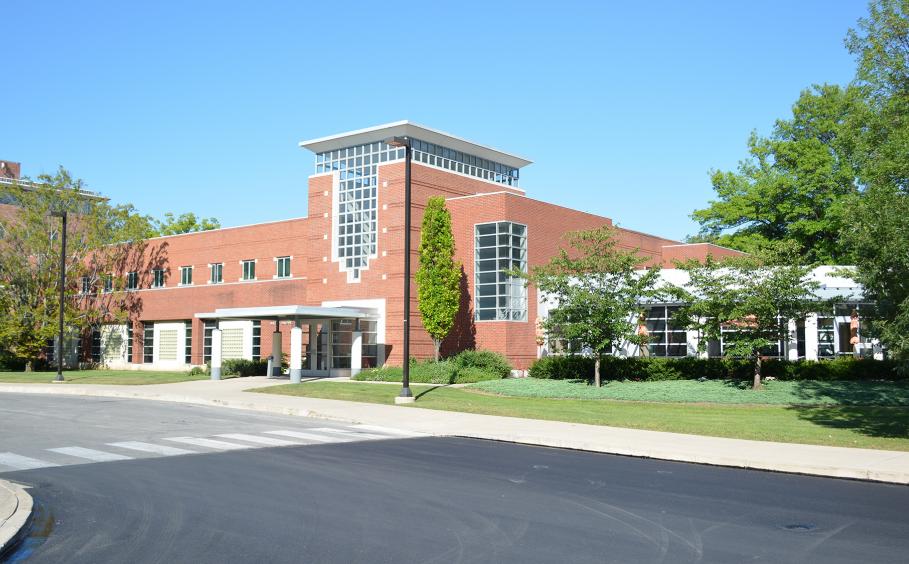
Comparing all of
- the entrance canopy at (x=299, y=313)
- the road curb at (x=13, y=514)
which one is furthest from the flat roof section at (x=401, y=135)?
the road curb at (x=13, y=514)

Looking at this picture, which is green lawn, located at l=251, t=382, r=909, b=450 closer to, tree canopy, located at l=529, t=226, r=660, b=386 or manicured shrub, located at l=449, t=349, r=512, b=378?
tree canopy, located at l=529, t=226, r=660, b=386

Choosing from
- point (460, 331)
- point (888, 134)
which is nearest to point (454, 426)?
point (888, 134)

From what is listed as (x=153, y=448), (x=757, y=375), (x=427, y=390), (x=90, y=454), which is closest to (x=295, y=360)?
(x=427, y=390)

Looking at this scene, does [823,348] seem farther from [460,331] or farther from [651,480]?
[651,480]

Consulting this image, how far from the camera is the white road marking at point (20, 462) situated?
13562 mm

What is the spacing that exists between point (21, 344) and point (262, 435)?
40.7m

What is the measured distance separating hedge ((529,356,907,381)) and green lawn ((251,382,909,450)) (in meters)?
4.85

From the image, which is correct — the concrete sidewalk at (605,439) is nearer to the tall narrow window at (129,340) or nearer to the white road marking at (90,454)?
the white road marking at (90,454)

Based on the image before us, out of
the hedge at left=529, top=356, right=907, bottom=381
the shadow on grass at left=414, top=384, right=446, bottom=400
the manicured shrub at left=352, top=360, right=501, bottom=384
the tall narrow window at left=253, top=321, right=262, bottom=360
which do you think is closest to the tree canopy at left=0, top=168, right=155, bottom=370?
the tall narrow window at left=253, top=321, right=262, bottom=360

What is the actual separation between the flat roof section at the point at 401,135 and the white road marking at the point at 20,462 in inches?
1083

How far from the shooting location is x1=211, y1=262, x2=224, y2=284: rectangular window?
50.2 meters

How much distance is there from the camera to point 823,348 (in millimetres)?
35031

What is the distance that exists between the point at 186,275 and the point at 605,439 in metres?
41.1

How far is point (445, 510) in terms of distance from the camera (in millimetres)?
9867
